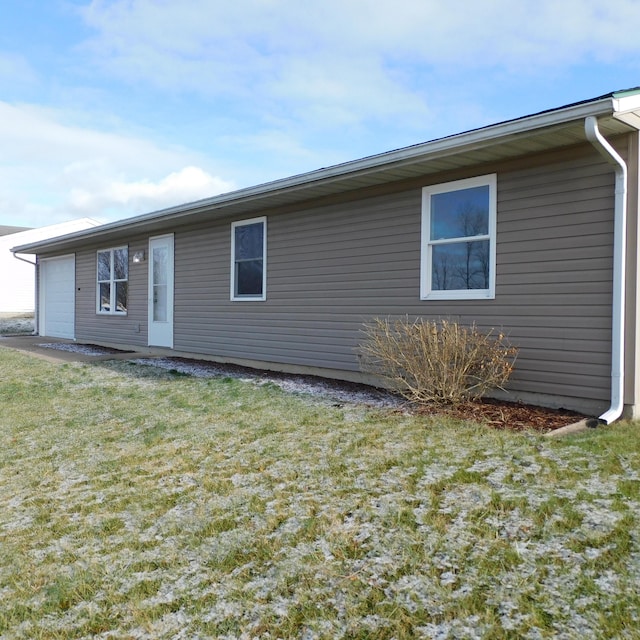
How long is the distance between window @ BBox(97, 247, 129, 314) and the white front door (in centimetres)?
113

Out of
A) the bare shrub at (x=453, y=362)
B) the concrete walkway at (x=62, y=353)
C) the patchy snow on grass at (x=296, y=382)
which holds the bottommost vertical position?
the patchy snow on grass at (x=296, y=382)

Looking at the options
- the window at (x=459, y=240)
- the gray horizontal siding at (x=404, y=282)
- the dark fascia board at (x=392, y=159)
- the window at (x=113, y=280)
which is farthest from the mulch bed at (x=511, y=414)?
the window at (x=113, y=280)

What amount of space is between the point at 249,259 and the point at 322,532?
6.95m

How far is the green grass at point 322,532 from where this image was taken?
7.84ft

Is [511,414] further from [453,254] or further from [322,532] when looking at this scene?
[322,532]

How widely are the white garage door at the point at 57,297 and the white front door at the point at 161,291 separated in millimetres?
4281

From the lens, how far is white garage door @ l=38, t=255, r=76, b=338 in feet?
50.6

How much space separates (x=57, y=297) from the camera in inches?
642

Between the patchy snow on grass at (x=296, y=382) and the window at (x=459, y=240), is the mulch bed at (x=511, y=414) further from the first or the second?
the window at (x=459, y=240)

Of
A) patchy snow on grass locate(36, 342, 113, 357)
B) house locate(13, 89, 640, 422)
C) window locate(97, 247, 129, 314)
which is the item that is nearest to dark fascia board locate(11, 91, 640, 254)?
house locate(13, 89, 640, 422)

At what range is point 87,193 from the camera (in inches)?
2197

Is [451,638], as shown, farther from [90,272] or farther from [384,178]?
[90,272]

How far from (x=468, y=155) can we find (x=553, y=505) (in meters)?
3.85

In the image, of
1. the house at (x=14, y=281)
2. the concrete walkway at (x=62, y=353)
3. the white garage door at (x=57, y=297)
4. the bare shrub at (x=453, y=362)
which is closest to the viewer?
the bare shrub at (x=453, y=362)
